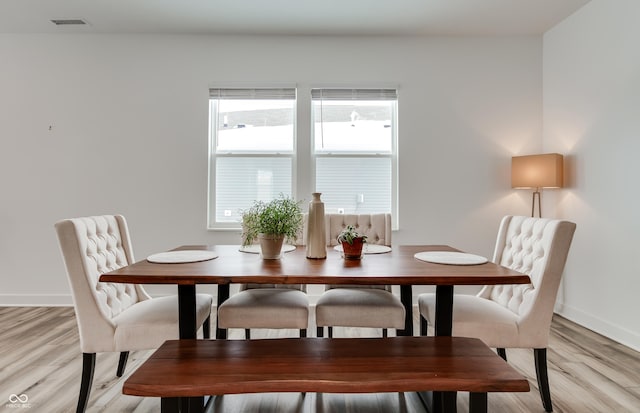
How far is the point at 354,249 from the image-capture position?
1.72 m

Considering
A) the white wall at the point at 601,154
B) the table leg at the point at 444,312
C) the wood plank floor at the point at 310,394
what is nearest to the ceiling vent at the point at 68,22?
the wood plank floor at the point at 310,394

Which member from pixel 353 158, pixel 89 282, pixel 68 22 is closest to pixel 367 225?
pixel 353 158

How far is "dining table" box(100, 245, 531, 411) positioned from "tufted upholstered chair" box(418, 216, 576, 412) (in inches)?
9.4

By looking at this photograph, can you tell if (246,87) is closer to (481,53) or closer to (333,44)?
(333,44)

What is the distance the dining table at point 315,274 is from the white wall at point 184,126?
1.85m

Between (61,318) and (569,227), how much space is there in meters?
3.87

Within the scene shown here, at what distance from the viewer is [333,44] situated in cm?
350

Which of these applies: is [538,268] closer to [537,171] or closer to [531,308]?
[531,308]

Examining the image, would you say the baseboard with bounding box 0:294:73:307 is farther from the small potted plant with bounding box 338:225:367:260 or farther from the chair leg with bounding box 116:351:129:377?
the small potted plant with bounding box 338:225:367:260

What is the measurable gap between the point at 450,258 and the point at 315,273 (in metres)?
0.73

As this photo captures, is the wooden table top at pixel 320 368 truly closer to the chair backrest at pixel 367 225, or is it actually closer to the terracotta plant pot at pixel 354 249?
the terracotta plant pot at pixel 354 249

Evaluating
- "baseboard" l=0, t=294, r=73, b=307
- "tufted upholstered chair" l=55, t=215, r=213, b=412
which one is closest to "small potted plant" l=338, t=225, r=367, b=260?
"tufted upholstered chair" l=55, t=215, r=213, b=412

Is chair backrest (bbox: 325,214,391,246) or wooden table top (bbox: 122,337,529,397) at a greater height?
chair backrest (bbox: 325,214,391,246)

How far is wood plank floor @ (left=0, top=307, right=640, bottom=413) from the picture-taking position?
1.77 m
